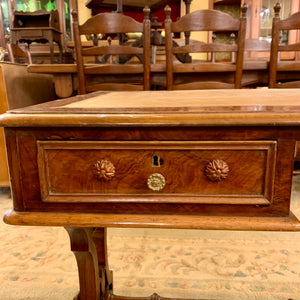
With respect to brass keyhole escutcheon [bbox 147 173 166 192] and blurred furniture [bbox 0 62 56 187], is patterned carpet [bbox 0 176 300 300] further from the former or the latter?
brass keyhole escutcheon [bbox 147 173 166 192]

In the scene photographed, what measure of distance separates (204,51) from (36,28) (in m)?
3.21

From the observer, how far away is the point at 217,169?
499mm

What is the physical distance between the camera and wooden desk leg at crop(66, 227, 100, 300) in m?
0.66

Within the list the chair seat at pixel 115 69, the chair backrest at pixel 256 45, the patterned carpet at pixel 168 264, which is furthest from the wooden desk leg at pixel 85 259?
the chair backrest at pixel 256 45

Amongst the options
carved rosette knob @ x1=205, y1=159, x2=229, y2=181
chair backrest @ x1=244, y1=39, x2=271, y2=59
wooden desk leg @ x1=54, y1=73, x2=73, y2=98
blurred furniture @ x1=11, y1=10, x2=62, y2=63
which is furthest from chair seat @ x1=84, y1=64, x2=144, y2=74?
blurred furniture @ x1=11, y1=10, x2=62, y2=63

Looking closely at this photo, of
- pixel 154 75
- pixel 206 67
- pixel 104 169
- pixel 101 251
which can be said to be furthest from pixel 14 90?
pixel 104 169

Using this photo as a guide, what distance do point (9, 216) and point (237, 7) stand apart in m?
5.11

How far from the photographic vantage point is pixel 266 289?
3.42 ft

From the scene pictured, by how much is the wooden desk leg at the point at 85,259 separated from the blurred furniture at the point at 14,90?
50.5 inches

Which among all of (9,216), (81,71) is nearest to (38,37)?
(81,71)

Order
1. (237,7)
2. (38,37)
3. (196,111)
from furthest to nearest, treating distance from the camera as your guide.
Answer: (237,7)
(38,37)
(196,111)

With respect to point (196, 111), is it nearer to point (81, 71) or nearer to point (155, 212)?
point (155, 212)

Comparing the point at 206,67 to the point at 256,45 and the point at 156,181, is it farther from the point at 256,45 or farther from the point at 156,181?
the point at 256,45

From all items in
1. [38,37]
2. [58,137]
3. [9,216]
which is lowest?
[9,216]
